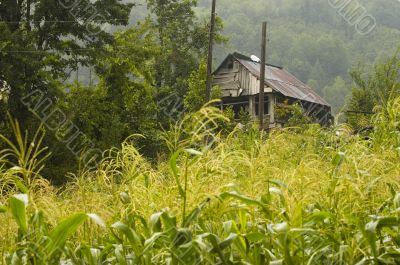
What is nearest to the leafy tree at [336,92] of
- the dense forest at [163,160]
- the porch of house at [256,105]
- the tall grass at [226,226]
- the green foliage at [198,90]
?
the dense forest at [163,160]

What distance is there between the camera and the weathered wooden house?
36.2m

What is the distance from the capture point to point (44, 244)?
3.55 m

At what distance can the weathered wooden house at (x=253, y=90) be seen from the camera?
36.2 meters

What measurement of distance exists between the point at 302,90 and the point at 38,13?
25.4 metres

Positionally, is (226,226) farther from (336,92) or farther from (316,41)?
(316,41)

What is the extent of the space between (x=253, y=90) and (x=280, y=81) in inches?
115

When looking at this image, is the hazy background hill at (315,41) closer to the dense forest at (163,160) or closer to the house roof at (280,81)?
the house roof at (280,81)

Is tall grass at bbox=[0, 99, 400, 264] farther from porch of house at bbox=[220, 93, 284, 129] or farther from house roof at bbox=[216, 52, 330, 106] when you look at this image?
house roof at bbox=[216, 52, 330, 106]

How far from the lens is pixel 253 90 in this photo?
36.8m

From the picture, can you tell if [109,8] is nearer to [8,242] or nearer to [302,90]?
[8,242]

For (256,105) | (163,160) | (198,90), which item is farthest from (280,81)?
(163,160)

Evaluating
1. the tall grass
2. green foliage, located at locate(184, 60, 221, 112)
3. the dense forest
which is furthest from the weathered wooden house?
the tall grass

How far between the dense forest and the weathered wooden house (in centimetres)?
242

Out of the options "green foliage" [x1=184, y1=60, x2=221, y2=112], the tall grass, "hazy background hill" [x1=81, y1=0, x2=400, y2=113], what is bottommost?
the tall grass
